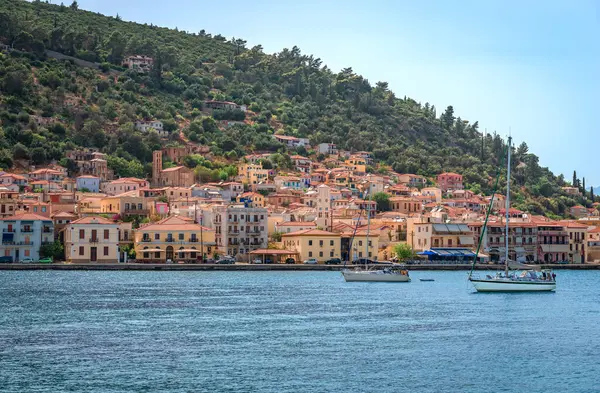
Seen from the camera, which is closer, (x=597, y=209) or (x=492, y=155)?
(x=597, y=209)

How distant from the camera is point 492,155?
17925 cm

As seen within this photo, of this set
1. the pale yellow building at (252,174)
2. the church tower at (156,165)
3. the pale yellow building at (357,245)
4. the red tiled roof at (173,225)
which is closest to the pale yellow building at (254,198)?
the pale yellow building at (252,174)

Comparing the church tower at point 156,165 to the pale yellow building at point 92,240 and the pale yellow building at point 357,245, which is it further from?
the pale yellow building at point 92,240

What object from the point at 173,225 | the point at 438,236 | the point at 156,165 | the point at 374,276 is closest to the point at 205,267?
the point at 173,225

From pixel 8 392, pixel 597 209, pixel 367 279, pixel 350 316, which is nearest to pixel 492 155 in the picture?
pixel 597 209

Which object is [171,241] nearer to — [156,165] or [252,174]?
[156,165]

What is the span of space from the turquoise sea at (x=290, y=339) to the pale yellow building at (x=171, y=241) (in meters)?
22.2

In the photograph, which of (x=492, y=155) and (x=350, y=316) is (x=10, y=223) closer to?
(x=350, y=316)

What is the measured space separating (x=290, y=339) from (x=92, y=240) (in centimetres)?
4966

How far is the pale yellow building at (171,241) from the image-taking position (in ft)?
299

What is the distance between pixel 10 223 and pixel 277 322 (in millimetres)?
46813

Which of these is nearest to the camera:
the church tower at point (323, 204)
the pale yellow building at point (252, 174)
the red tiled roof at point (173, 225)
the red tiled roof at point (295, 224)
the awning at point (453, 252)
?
the red tiled roof at point (173, 225)

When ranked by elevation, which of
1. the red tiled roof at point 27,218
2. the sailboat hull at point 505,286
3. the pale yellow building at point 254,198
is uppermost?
the pale yellow building at point 254,198

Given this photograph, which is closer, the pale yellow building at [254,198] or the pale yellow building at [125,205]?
the pale yellow building at [125,205]
